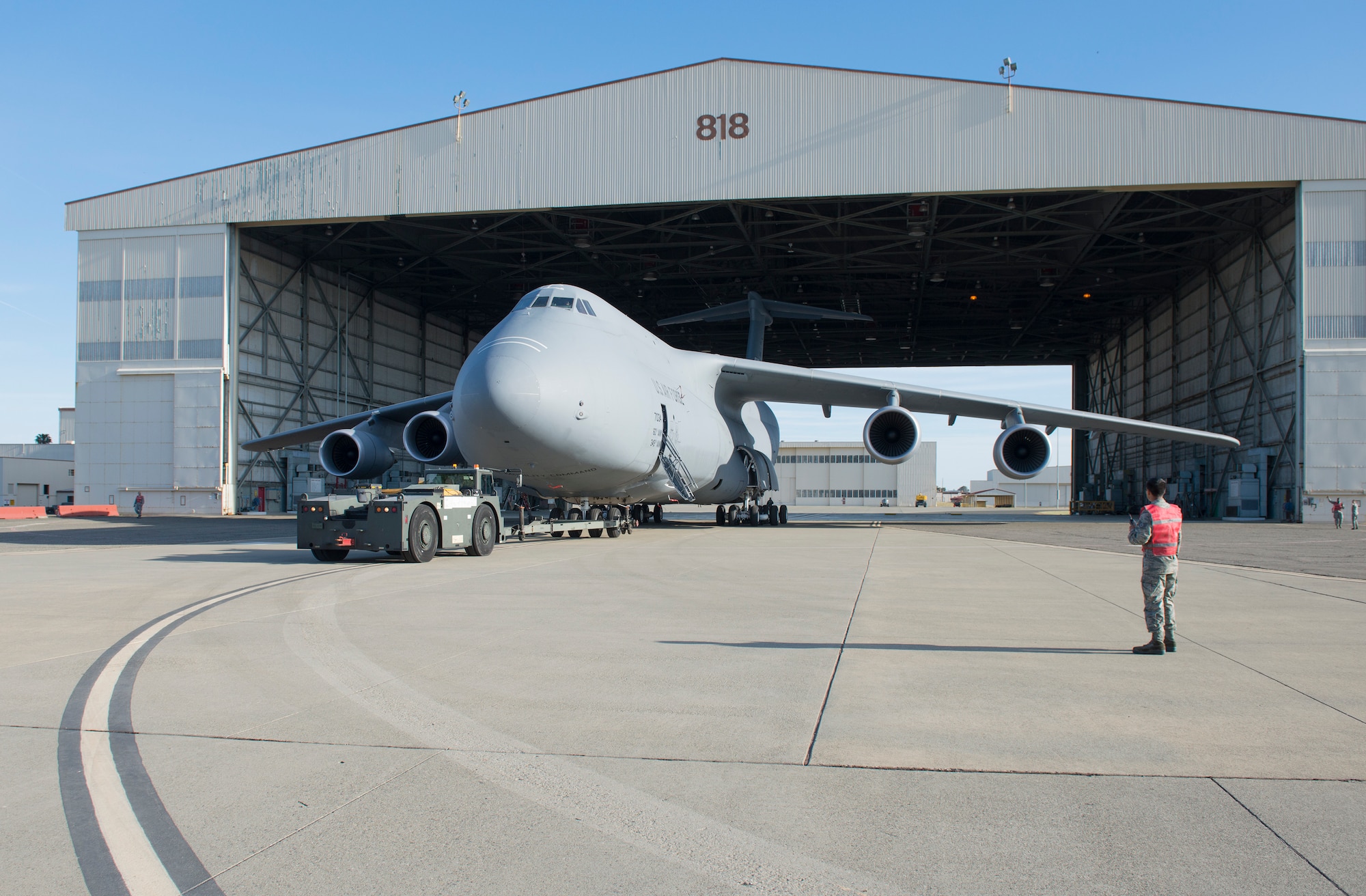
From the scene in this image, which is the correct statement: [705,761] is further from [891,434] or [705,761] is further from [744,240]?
[744,240]

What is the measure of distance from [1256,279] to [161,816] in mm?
35795

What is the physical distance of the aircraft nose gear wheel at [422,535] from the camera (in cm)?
1323

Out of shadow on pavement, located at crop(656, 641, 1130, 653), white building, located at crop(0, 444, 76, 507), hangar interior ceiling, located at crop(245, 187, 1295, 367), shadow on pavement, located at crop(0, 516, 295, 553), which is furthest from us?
white building, located at crop(0, 444, 76, 507)

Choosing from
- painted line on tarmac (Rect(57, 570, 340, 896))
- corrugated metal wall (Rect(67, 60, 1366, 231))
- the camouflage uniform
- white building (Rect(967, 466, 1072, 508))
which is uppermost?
corrugated metal wall (Rect(67, 60, 1366, 231))

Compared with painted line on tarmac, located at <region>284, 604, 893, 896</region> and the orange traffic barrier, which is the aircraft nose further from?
the orange traffic barrier

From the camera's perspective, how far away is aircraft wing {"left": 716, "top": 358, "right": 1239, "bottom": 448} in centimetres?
2278

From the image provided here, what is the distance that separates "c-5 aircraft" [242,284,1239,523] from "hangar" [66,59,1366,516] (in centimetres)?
706

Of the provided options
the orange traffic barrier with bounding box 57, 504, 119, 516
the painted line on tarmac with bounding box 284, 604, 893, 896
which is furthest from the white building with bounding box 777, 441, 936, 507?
the painted line on tarmac with bounding box 284, 604, 893, 896

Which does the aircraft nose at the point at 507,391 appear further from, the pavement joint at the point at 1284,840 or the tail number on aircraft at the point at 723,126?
the tail number on aircraft at the point at 723,126

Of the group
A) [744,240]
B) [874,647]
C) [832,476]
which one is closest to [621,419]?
[874,647]

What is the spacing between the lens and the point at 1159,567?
6578 mm

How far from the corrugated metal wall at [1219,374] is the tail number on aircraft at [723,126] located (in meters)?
16.7

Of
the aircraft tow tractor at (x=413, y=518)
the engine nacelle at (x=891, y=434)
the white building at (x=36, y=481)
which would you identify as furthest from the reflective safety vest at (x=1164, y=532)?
the white building at (x=36, y=481)

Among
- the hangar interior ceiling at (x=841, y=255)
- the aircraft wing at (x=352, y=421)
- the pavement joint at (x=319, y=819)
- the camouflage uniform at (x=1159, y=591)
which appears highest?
the hangar interior ceiling at (x=841, y=255)
